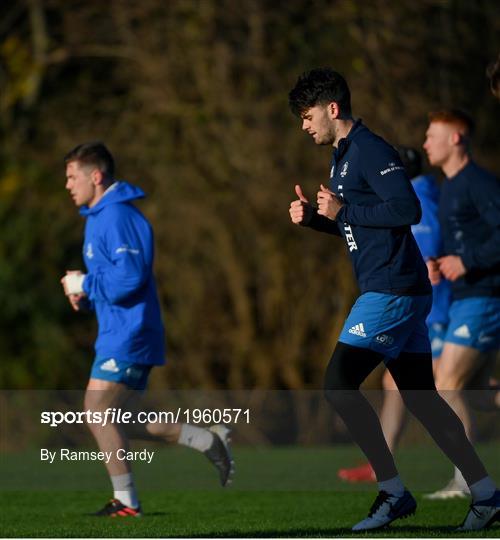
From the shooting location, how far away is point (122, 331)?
27.9 feet

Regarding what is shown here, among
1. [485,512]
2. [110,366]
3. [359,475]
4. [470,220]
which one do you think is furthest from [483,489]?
[359,475]

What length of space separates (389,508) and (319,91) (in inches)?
82.5

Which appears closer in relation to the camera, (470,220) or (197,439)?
(197,439)

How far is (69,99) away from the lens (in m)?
19.1

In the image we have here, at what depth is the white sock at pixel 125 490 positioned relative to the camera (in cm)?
840

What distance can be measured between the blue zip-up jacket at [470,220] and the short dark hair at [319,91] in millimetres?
1936

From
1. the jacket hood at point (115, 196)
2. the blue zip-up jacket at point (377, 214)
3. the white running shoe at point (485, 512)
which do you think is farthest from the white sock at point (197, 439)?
the white running shoe at point (485, 512)

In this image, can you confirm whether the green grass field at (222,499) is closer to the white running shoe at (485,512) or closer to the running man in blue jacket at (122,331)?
the white running shoe at (485,512)

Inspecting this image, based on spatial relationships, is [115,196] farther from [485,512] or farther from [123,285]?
[485,512]

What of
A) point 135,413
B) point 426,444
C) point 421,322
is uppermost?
point 421,322

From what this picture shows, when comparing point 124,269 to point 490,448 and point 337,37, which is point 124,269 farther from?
point 337,37

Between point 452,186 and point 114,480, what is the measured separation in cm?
292

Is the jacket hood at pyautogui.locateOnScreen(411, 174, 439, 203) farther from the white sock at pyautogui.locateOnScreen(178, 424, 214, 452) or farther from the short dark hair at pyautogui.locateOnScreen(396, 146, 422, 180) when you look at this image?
the white sock at pyautogui.locateOnScreen(178, 424, 214, 452)

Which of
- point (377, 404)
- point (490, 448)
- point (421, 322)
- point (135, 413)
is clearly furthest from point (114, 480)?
point (490, 448)
